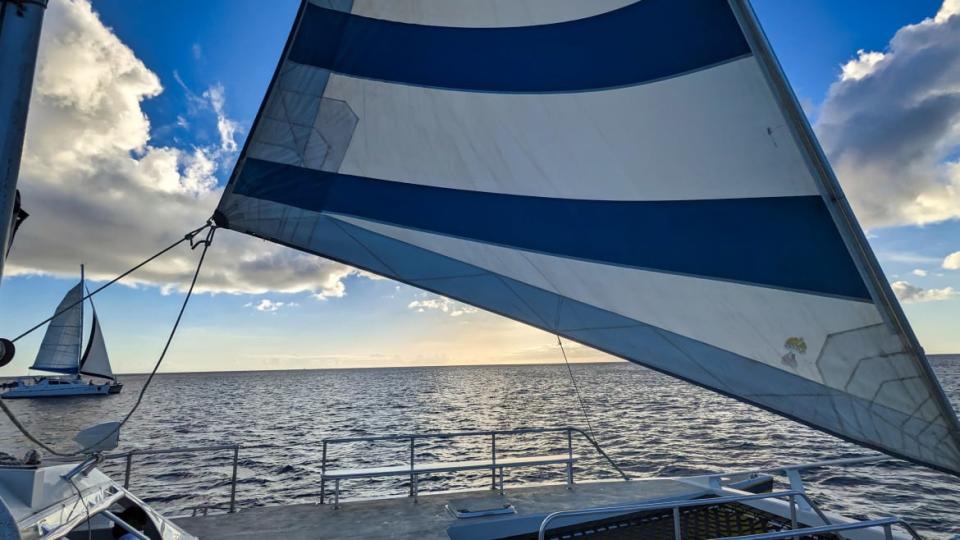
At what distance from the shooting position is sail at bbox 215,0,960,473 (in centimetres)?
304

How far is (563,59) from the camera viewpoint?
4.00 metres

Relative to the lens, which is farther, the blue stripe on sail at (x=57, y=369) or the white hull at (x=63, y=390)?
the white hull at (x=63, y=390)

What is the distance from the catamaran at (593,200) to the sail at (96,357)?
71.6 meters

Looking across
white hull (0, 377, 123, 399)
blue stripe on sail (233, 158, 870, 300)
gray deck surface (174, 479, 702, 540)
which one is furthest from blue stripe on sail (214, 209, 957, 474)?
white hull (0, 377, 123, 399)

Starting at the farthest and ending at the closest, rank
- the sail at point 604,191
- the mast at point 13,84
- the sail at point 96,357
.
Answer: the sail at point 96,357
the sail at point 604,191
the mast at point 13,84

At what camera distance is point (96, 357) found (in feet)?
209

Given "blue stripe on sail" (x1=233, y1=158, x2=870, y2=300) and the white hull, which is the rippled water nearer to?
"blue stripe on sail" (x1=233, y1=158, x2=870, y2=300)

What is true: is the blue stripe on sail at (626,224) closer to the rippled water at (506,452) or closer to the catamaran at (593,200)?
the catamaran at (593,200)

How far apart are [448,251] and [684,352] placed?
191 centimetres

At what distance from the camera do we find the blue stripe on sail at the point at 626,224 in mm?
3145

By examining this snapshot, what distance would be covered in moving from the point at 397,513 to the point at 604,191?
20.1ft

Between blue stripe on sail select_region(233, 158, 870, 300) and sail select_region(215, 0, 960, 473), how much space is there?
0.01 m

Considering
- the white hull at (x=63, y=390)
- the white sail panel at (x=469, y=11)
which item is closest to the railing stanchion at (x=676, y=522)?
the white sail panel at (x=469, y=11)

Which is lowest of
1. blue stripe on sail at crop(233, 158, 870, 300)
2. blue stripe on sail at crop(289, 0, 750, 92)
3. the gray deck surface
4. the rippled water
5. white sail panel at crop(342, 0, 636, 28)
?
the rippled water
